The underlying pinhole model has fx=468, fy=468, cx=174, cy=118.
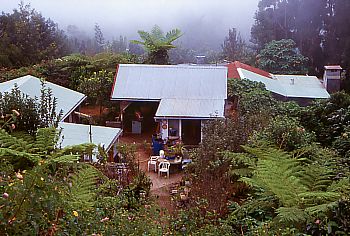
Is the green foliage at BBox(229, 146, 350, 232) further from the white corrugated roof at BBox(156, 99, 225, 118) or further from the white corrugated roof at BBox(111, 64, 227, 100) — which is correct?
the white corrugated roof at BBox(111, 64, 227, 100)

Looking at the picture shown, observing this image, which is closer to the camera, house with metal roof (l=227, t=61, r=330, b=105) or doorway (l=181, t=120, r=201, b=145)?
doorway (l=181, t=120, r=201, b=145)

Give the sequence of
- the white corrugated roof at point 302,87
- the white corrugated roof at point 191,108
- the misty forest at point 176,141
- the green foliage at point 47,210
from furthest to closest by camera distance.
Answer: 1. the white corrugated roof at point 302,87
2. the white corrugated roof at point 191,108
3. the misty forest at point 176,141
4. the green foliage at point 47,210

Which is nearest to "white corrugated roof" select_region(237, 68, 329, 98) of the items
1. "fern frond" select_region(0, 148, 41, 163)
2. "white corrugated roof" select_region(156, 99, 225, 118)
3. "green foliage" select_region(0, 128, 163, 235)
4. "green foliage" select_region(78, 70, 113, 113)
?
"white corrugated roof" select_region(156, 99, 225, 118)

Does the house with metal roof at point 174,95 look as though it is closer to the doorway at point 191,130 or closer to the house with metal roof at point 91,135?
the doorway at point 191,130

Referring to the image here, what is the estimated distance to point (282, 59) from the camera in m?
24.8

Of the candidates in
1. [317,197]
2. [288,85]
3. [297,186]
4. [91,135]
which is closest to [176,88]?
[91,135]

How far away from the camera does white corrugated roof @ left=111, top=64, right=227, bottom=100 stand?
566 inches

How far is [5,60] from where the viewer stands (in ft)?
70.7

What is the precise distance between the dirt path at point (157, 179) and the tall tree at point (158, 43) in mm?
5309

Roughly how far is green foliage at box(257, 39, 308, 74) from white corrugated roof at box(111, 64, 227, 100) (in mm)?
10278

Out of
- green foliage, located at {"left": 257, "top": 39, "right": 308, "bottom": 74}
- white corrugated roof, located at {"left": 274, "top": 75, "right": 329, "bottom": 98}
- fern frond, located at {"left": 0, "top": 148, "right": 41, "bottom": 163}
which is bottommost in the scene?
fern frond, located at {"left": 0, "top": 148, "right": 41, "bottom": 163}

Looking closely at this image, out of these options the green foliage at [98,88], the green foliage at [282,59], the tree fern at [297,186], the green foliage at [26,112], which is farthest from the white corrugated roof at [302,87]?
the green foliage at [26,112]

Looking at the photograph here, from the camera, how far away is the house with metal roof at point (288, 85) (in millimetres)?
17575

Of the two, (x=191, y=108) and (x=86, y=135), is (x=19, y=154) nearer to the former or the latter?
(x=86, y=135)
